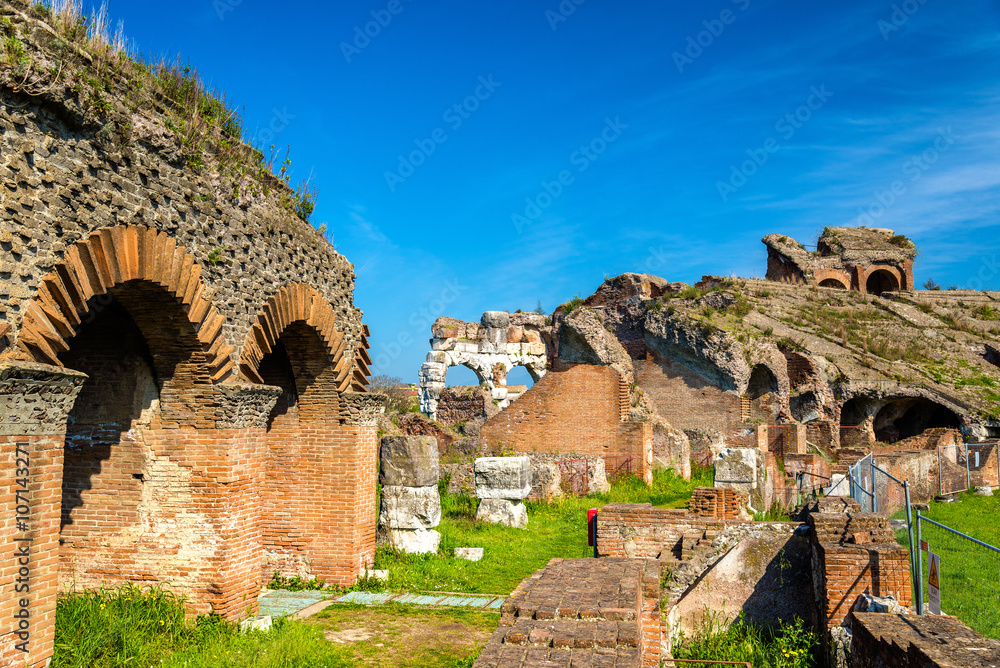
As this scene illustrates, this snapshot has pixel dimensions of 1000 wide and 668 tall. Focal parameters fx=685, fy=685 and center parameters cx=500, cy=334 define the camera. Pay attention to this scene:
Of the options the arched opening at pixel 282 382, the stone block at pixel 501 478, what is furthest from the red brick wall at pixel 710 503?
the arched opening at pixel 282 382

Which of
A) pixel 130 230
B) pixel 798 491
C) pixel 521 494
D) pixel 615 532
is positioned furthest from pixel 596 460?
pixel 130 230

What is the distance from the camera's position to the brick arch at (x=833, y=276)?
38531mm

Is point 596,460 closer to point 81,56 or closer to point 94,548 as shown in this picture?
point 94,548

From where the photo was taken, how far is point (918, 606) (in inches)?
229

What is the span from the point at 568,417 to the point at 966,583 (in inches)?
475

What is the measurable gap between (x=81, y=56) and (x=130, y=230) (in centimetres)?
144

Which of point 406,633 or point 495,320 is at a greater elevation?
point 495,320

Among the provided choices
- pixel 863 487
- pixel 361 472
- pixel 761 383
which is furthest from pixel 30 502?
pixel 761 383

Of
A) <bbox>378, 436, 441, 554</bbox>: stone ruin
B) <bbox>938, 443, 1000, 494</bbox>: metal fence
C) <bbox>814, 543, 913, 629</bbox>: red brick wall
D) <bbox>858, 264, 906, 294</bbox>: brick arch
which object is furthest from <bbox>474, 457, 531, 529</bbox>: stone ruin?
<bbox>858, 264, 906, 294</bbox>: brick arch

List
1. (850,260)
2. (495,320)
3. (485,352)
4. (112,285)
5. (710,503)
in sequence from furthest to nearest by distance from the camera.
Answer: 1. (850,260)
2. (495,320)
3. (485,352)
4. (710,503)
5. (112,285)

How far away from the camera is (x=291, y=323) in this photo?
365 inches

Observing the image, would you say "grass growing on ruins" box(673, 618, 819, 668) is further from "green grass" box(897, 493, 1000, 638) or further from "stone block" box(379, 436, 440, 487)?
"stone block" box(379, 436, 440, 487)

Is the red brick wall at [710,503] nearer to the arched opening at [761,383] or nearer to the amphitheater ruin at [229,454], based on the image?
the amphitheater ruin at [229,454]

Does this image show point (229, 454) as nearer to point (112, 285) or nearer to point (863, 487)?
point (112, 285)
